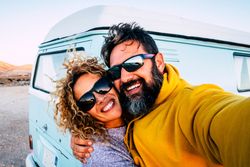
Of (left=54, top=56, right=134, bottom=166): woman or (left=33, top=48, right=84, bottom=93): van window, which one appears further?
(left=33, top=48, right=84, bottom=93): van window

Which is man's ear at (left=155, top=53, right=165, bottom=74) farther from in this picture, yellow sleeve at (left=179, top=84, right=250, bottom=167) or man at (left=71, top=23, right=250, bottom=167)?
yellow sleeve at (left=179, top=84, right=250, bottom=167)

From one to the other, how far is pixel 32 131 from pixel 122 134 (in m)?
2.15

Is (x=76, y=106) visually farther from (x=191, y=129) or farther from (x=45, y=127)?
(x=45, y=127)

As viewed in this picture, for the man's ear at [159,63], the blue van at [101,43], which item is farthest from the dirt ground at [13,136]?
the man's ear at [159,63]

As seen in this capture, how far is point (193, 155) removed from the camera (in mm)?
1319

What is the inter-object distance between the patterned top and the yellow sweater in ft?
0.20

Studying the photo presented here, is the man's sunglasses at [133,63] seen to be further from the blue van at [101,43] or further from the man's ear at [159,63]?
the blue van at [101,43]

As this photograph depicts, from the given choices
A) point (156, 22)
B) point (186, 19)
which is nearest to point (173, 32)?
point (156, 22)

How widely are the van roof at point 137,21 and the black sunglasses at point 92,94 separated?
540 mm

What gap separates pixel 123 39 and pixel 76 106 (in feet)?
1.99

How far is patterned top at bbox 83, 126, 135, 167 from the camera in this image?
163 cm

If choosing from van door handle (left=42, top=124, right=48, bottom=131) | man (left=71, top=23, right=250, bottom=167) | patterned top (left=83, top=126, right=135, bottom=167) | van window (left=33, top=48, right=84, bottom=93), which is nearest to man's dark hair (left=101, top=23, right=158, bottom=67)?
man (left=71, top=23, right=250, bottom=167)

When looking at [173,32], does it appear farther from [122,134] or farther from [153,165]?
[153,165]

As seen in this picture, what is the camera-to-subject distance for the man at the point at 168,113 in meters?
0.89
